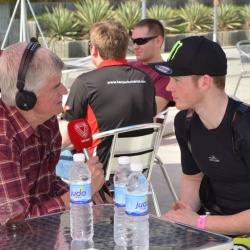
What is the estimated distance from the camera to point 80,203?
9.43 feet

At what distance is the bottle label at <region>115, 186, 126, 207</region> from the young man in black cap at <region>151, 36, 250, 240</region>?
0.65m

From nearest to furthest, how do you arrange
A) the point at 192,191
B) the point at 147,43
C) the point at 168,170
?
the point at 192,191 → the point at 147,43 → the point at 168,170

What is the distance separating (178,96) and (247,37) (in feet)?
65.6

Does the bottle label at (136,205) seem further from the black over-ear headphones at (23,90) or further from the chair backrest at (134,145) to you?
the chair backrest at (134,145)

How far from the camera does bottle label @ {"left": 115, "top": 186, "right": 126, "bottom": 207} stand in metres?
2.95

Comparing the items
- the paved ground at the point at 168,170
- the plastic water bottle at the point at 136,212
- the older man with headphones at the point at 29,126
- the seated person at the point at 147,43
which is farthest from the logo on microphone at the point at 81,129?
the seated person at the point at 147,43

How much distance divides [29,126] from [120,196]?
716 millimetres

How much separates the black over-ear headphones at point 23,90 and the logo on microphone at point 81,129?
283mm

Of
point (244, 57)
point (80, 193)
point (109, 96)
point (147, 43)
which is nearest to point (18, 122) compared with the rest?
point (80, 193)

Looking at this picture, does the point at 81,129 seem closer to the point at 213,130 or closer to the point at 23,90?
the point at 23,90

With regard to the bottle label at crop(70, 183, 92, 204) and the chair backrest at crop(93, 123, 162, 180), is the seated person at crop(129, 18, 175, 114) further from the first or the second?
the bottle label at crop(70, 183, 92, 204)

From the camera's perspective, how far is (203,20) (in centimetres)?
2264

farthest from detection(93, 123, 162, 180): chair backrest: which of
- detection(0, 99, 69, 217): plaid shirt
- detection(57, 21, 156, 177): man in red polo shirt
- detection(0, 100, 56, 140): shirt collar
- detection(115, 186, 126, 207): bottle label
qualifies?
detection(115, 186, 126, 207): bottle label

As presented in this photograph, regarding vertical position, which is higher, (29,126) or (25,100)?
(25,100)
